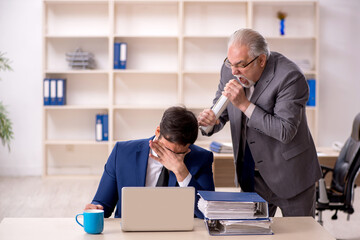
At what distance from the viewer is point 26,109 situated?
593 centimetres

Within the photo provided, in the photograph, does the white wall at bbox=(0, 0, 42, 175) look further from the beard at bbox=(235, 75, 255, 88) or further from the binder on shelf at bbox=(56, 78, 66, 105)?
the beard at bbox=(235, 75, 255, 88)

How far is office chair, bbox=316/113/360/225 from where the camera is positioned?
3.23 m

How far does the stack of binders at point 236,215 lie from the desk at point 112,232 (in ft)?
0.11

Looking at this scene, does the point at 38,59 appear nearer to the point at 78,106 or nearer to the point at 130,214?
the point at 78,106

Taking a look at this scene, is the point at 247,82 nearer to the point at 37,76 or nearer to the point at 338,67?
the point at 338,67

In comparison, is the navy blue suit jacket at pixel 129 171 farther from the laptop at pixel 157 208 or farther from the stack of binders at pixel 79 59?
the stack of binders at pixel 79 59

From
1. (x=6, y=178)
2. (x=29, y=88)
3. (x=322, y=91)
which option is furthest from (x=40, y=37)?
(x=322, y=91)

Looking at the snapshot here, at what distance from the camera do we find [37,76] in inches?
232

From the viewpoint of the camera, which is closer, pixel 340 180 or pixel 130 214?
pixel 130 214

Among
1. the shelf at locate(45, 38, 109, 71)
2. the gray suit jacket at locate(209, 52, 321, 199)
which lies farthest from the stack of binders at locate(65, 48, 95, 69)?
the gray suit jacket at locate(209, 52, 321, 199)

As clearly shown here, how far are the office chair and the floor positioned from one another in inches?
21.8

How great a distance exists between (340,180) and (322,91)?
2701 millimetres

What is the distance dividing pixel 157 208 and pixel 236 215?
0.96 ft

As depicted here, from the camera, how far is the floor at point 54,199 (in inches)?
161
